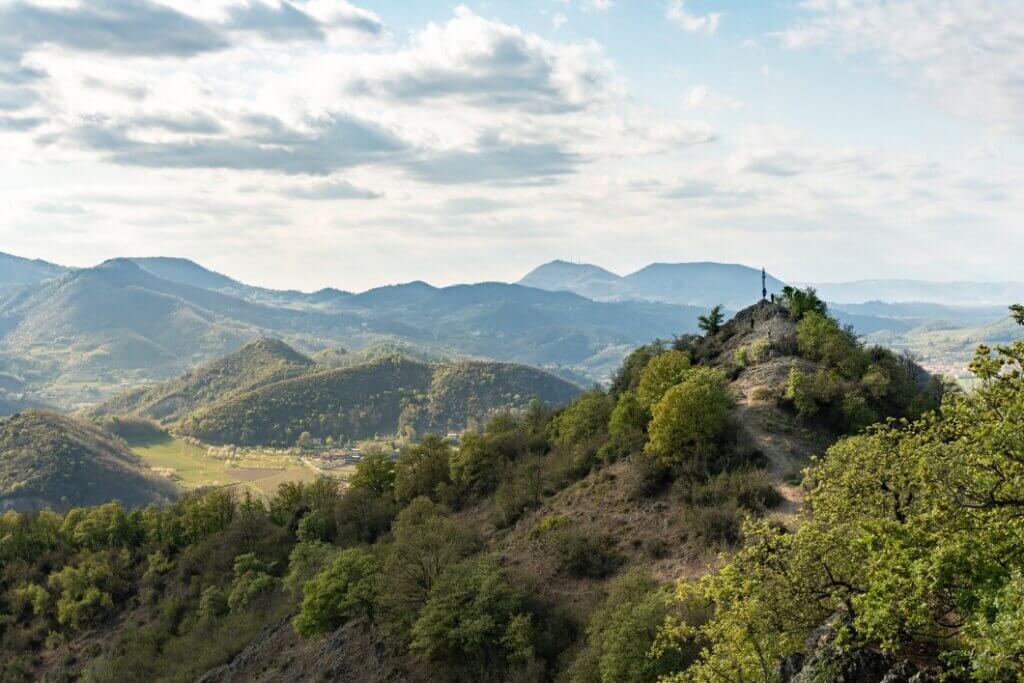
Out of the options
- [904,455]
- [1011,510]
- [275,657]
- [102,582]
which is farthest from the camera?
[102,582]

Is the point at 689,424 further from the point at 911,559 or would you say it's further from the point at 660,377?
the point at 911,559

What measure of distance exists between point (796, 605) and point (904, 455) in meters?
5.86

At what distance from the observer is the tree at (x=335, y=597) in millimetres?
52219

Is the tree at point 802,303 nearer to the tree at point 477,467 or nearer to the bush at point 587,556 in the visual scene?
the tree at point 477,467

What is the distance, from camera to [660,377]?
62000 mm

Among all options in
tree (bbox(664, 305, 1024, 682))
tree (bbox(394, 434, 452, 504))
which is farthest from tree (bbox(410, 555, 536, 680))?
tree (bbox(394, 434, 452, 504))

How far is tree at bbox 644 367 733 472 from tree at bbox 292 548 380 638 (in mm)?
24120

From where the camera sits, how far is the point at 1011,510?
Answer: 55.3 feet

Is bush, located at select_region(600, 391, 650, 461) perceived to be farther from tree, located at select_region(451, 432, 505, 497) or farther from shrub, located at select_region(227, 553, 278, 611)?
shrub, located at select_region(227, 553, 278, 611)

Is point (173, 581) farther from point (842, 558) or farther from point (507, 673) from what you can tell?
point (842, 558)

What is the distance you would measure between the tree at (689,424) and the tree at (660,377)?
7131mm

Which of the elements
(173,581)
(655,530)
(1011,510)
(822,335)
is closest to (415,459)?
(173,581)

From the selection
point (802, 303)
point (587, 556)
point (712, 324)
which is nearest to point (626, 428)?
point (587, 556)

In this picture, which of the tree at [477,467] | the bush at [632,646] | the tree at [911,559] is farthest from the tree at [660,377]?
the tree at [911,559]
